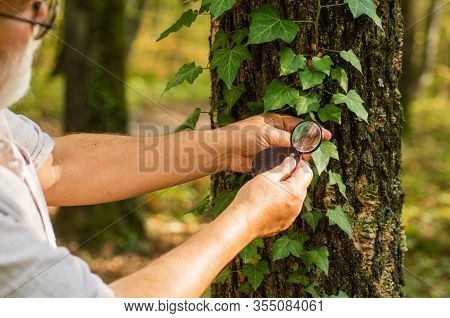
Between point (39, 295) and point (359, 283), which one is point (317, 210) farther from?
point (39, 295)

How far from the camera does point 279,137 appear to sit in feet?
7.39

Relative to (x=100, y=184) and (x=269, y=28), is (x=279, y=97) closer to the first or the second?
(x=269, y=28)

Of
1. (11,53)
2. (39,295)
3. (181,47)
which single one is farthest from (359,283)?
(181,47)

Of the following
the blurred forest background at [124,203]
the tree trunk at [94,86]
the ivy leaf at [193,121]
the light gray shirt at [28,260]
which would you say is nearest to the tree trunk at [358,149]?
the ivy leaf at [193,121]

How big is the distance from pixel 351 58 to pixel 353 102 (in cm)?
16

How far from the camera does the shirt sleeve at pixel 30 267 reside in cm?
153

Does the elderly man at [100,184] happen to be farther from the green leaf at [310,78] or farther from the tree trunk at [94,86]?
the tree trunk at [94,86]

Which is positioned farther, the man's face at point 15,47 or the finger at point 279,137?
the finger at point 279,137

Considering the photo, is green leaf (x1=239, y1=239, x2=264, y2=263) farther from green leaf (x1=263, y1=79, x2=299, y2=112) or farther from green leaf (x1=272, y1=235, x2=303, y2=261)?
green leaf (x1=263, y1=79, x2=299, y2=112)

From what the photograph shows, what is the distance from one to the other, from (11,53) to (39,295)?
27.1 inches

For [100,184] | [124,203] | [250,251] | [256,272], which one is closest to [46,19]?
[100,184]

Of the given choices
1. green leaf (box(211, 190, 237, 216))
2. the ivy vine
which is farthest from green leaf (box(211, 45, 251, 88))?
green leaf (box(211, 190, 237, 216))

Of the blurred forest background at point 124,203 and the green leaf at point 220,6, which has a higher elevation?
the green leaf at point 220,6

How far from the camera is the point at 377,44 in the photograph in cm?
232
